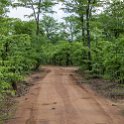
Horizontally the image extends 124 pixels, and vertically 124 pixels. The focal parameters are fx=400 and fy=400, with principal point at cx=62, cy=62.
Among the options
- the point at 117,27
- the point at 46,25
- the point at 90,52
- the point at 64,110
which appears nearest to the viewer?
the point at 64,110

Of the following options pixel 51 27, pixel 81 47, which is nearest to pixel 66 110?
pixel 81 47

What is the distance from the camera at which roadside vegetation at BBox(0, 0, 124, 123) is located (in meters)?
20.9

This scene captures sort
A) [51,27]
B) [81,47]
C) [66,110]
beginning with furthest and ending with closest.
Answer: [51,27], [81,47], [66,110]

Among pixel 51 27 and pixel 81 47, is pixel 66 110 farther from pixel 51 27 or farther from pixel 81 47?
pixel 51 27

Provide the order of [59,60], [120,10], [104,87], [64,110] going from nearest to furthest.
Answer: [64,110]
[120,10]
[104,87]
[59,60]

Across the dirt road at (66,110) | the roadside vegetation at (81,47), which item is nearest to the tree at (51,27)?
the roadside vegetation at (81,47)

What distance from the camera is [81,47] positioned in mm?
43688

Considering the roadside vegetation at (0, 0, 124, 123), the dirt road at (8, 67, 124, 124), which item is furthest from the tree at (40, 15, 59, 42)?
the dirt road at (8, 67, 124, 124)

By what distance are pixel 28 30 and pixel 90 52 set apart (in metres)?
6.54

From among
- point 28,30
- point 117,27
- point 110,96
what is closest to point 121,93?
point 110,96

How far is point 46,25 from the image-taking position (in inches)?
3575

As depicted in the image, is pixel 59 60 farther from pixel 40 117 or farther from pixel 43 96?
pixel 40 117

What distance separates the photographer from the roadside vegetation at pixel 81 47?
20.9 metres

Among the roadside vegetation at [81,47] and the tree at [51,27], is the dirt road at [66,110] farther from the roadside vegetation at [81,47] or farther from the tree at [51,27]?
the tree at [51,27]
